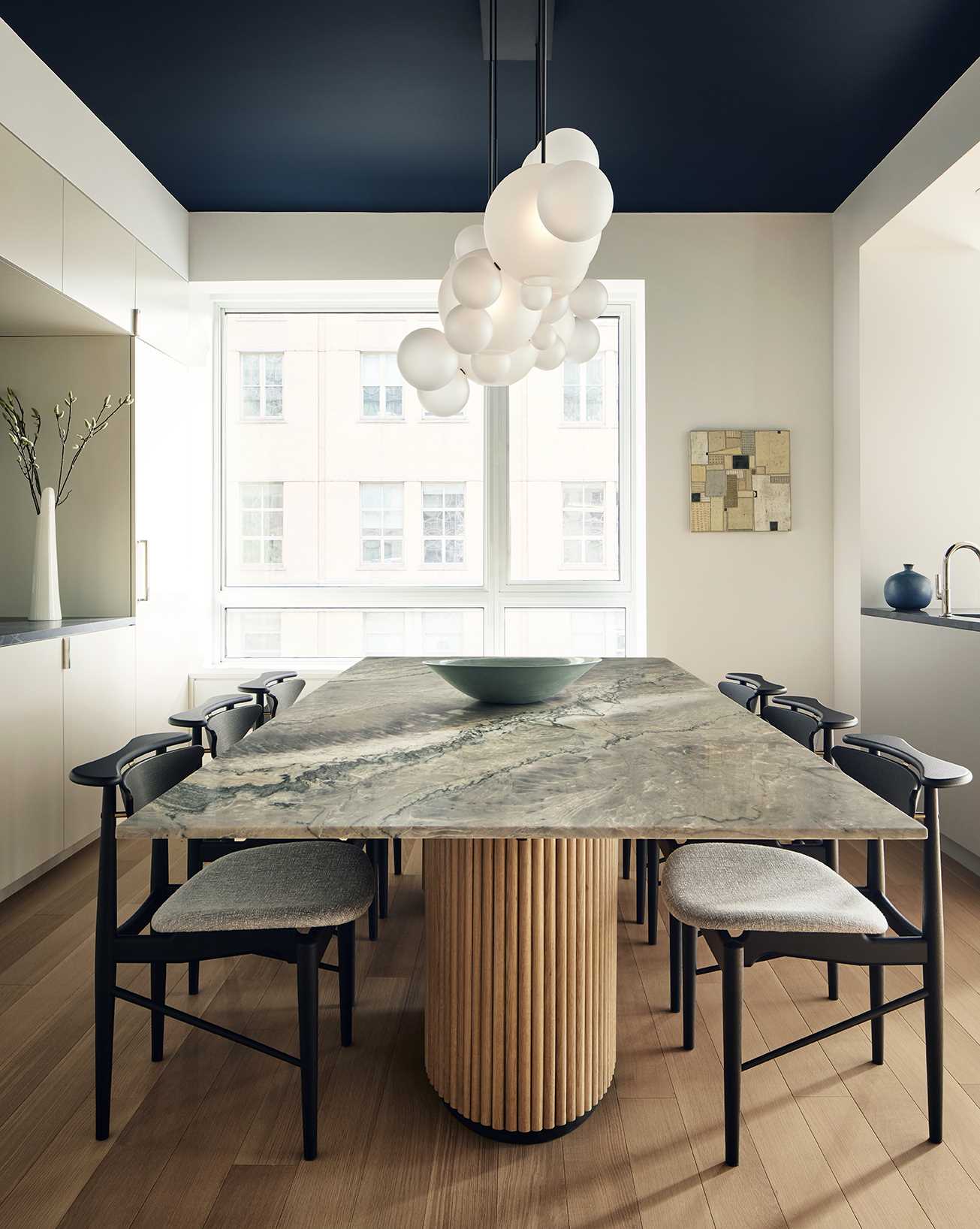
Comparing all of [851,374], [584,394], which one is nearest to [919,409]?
[851,374]

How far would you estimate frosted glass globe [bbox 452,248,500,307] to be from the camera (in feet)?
6.90

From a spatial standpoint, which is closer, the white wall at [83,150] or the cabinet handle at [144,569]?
the white wall at [83,150]

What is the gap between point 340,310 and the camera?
4.93 meters

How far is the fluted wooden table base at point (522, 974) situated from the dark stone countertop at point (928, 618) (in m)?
2.16

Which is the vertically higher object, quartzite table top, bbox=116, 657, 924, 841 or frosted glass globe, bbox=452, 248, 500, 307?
frosted glass globe, bbox=452, 248, 500, 307

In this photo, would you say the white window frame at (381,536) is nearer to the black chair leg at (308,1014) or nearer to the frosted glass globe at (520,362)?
the frosted glass globe at (520,362)

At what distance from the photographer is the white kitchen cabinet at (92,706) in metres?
3.35

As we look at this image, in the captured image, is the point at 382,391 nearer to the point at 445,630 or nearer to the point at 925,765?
the point at 445,630

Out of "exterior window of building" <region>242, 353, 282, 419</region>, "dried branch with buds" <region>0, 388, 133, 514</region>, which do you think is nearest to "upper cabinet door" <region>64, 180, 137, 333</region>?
"dried branch with buds" <region>0, 388, 133, 514</region>

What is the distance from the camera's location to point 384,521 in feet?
16.2

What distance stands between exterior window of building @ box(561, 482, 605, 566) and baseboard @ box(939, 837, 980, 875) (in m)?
2.19

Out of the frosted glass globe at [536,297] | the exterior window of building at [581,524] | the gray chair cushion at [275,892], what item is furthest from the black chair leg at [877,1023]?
the exterior window of building at [581,524]

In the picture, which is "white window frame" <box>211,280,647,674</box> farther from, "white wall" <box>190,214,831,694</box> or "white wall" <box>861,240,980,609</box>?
"white wall" <box>861,240,980,609</box>

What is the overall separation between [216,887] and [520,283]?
1601 millimetres
